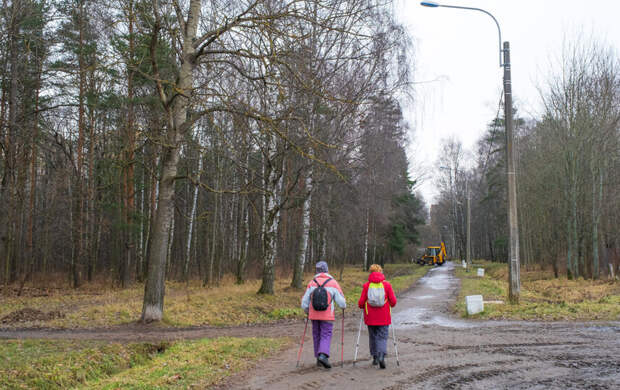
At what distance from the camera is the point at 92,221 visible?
75.4 feet

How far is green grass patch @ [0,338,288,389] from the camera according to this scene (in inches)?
259

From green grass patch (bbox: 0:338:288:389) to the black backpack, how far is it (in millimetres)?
1544

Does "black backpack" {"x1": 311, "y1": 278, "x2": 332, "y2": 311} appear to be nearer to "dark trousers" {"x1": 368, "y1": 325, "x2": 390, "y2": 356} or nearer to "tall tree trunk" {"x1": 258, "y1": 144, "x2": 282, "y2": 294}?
"dark trousers" {"x1": 368, "y1": 325, "x2": 390, "y2": 356}

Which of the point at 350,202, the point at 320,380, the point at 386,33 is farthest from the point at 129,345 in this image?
the point at 350,202

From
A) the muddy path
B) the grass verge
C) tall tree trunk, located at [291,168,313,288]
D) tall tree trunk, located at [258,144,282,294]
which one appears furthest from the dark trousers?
tall tree trunk, located at [291,168,313,288]

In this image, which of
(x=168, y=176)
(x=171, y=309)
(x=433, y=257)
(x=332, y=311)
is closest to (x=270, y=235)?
(x=171, y=309)

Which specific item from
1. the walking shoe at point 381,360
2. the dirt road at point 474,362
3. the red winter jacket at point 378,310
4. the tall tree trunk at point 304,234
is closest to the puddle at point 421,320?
the dirt road at point 474,362

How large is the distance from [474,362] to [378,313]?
177 cm

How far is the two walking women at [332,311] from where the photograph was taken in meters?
7.28

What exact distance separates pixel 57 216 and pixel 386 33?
856 inches

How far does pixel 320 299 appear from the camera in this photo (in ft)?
24.0

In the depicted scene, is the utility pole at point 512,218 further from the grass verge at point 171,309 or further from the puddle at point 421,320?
the grass verge at point 171,309

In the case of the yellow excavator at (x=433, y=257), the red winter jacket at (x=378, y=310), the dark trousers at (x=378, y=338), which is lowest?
the yellow excavator at (x=433, y=257)

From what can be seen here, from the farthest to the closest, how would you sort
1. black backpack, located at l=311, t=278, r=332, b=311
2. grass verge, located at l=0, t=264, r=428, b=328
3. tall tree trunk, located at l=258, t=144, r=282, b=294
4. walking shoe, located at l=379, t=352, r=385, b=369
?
tall tree trunk, located at l=258, t=144, r=282, b=294, grass verge, located at l=0, t=264, r=428, b=328, black backpack, located at l=311, t=278, r=332, b=311, walking shoe, located at l=379, t=352, r=385, b=369
